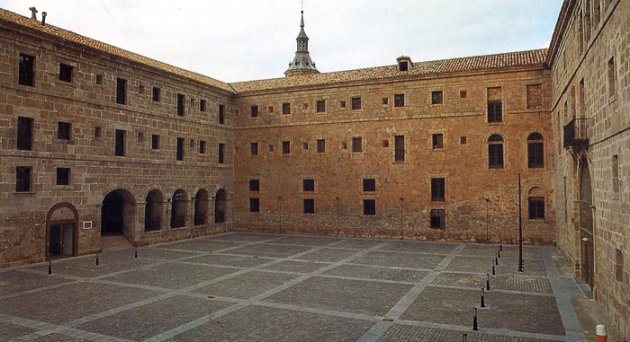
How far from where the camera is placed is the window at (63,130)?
23953 mm

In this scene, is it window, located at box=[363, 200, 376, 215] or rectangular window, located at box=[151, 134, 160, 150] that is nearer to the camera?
rectangular window, located at box=[151, 134, 160, 150]

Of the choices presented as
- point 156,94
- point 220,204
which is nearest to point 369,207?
point 220,204

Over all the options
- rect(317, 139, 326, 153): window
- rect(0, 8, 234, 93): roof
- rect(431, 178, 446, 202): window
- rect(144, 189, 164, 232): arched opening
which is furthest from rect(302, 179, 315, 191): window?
rect(144, 189, 164, 232): arched opening

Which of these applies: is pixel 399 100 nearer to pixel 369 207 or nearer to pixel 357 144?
pixel 357 144

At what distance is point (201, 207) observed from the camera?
34.7m

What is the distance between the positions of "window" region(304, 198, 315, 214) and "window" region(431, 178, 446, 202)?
9122 millimetres

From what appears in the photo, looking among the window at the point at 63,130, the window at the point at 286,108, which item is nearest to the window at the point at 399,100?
the window at the point at 286,108

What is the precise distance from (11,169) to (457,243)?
2575cm

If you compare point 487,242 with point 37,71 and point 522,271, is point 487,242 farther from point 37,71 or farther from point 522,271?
point 37,71

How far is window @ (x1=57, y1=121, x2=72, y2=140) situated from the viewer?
23953 millimetres

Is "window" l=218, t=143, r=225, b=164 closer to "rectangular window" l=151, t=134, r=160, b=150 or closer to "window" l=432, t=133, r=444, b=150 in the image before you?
"rectangular window" l=151, t=134, r=160, b=150

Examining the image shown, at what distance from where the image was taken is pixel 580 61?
17078mm

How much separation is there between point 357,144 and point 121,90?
16.5 m

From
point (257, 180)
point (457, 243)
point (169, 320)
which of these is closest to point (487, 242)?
point (457, 243)
